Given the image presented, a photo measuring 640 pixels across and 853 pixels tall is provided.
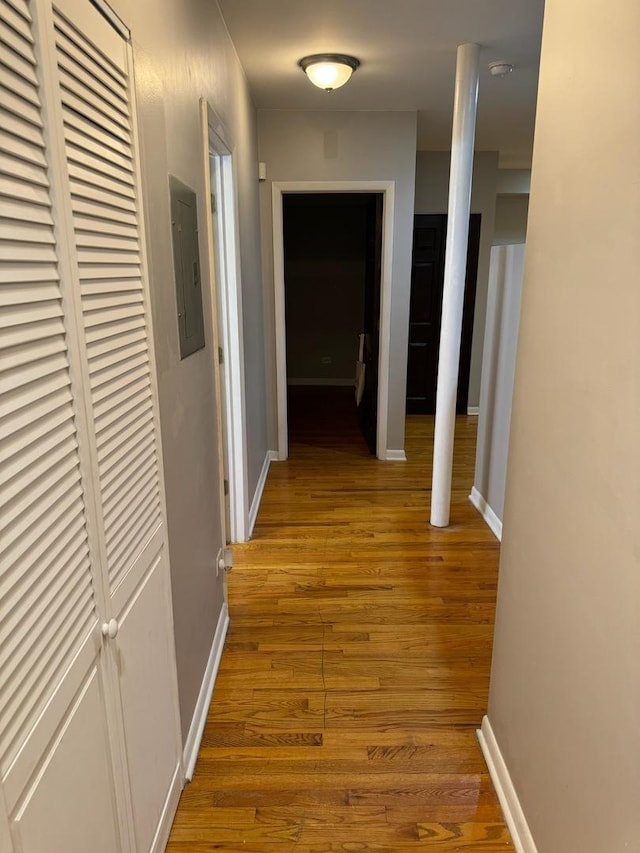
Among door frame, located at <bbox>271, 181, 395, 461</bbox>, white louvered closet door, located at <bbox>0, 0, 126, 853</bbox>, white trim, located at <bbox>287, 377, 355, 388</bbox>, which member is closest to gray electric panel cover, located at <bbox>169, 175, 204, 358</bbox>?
white louvered closet door, located at <bbox>0, 0, 126, 853</bbox>

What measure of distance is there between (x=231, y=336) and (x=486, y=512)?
6.18 feet

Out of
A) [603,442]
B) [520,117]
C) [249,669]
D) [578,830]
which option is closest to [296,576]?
[249,669]

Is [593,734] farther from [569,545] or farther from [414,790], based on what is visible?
[414,790]

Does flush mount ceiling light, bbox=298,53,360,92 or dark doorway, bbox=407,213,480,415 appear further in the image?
dark doorway, bbox=407,213,480,415

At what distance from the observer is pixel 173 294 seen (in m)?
1.58

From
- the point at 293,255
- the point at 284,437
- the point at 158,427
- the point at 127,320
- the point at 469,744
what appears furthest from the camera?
the point at 293,255

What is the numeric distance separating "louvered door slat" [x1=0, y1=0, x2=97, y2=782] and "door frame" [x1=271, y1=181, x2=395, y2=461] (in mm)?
3383

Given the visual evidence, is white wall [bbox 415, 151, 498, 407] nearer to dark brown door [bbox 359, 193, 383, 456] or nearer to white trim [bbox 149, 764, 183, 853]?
dark brown door [bbox 359, 193, 383, 456]

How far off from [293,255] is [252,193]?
357 cm

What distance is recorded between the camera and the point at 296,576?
9.28 feet

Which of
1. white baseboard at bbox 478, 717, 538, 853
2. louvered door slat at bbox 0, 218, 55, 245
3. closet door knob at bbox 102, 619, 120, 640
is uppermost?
louvered door slat at bbox 0, 218, 55, 245

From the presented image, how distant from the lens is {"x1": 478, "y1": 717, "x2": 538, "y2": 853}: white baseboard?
1.45m

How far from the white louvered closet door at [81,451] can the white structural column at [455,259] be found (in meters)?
2.11

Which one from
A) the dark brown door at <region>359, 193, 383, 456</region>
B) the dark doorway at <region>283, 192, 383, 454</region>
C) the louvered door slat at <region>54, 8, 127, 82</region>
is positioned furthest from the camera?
the dark doorway at <region>283, 192, 383, 454</region>
